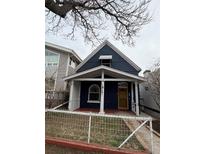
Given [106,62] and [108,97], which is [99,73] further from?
[108,97]

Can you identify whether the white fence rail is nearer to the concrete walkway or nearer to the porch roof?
the concrete walkway

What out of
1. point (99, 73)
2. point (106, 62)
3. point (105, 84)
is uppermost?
A: point (106, 62)

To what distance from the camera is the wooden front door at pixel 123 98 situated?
55.2 inches

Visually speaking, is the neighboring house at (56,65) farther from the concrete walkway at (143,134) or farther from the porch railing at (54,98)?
the concrete walkway at (143,134)

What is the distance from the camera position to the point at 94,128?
1251mm

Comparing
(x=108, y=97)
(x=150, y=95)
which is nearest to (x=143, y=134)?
(x=150, y=95)

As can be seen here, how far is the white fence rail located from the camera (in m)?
1.09

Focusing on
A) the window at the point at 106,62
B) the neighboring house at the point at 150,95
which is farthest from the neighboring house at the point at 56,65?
the neighboring house at the point at 150,95

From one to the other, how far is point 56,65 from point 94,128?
738mm

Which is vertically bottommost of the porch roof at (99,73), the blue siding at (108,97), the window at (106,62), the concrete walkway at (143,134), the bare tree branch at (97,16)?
the concrete walkway at (143,134)
